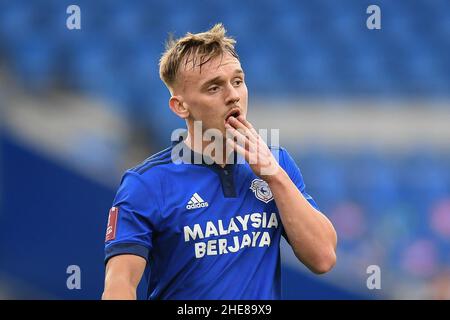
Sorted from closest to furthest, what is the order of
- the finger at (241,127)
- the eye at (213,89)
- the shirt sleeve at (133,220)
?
the shirt sleeve at (133,220)
the finger at (241,127)
the eye at (213,89)

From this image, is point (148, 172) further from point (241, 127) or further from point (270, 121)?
point (270, 121)

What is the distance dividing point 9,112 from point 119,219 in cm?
366

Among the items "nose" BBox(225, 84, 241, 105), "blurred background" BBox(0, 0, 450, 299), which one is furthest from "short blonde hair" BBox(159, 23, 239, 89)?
"blurred background" BBox(0, 0, 450, 299)

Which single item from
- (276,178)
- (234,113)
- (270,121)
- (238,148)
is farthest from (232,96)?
(270,121)

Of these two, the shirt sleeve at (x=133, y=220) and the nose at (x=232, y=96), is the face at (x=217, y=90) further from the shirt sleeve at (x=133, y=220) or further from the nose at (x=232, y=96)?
the shirt sleeve at (x=133, y=220)

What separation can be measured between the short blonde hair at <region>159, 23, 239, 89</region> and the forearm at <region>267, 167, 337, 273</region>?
474 mm

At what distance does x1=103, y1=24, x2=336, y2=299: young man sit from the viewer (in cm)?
227

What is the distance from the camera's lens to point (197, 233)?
233 centimetres

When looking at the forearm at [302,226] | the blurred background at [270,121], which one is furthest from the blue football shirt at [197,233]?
the blurred background at [270,121]

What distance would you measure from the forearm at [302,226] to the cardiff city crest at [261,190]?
153mm

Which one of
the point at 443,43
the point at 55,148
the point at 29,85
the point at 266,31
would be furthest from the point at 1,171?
the point at 443,43

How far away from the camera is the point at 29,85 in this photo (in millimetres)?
5855

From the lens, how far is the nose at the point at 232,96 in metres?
2.38

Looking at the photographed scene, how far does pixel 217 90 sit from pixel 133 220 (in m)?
0.53
